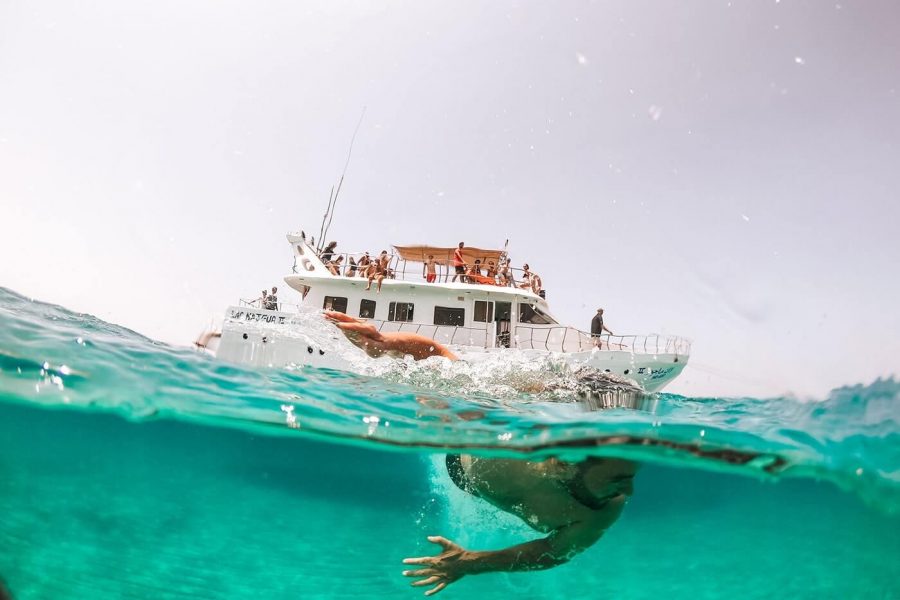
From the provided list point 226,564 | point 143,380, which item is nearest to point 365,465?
point 143,380

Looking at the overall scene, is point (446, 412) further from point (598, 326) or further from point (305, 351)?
point (598, 326)

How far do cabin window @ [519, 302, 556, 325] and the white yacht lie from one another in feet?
0.13

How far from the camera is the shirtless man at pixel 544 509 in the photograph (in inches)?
110

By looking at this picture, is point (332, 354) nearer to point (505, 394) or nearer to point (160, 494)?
point (160, 494)

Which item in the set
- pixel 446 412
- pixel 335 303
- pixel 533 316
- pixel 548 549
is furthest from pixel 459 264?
pixel 548 549

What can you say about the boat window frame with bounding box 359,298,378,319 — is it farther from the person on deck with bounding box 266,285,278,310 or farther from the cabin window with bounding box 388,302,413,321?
the person on deck with bounding box 266,285,278,310

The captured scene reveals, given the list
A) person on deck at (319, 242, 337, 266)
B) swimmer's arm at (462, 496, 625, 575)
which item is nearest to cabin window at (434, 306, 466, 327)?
person on deck at (319, 242, 337, 266)

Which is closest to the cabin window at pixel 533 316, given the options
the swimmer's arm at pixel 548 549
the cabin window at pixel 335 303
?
the cabin window at pixel 335 303

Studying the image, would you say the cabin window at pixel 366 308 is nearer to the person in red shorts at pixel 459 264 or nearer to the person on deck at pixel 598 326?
the person in red shorts at pixel 459 264

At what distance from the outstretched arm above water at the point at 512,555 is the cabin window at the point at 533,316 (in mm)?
12884

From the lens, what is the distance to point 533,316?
16.0 meters

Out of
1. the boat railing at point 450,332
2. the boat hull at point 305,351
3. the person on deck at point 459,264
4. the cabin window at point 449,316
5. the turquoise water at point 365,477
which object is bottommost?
the turquoise water at point 365,477

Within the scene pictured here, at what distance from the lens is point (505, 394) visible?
307 inches

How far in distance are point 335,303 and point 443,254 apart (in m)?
4.83
